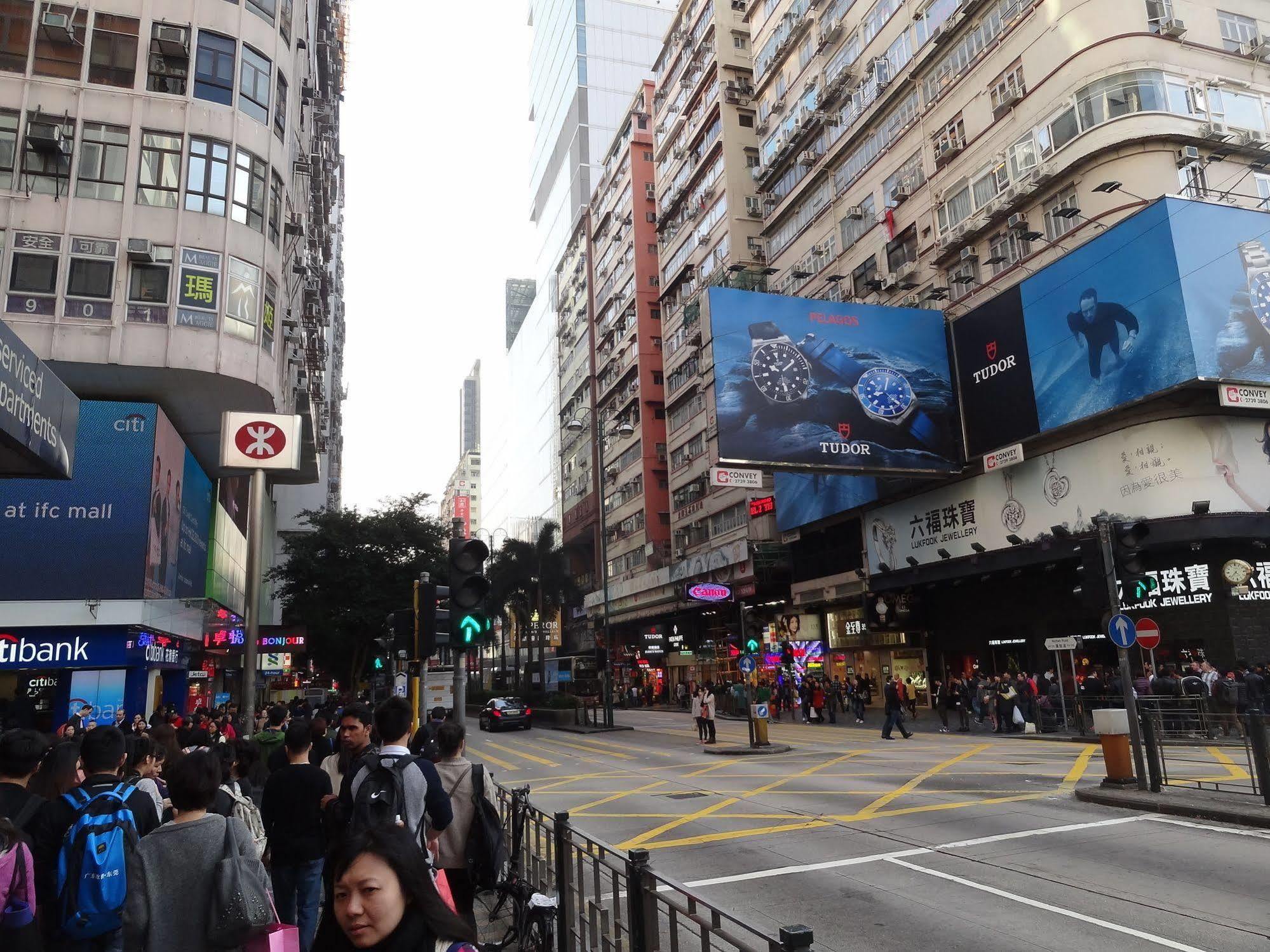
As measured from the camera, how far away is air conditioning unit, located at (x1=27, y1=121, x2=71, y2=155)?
22.0 metres

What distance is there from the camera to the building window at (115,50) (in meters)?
23.0

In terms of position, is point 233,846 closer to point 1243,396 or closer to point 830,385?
point 1243,396

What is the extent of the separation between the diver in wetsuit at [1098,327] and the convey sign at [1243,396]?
2.56 m

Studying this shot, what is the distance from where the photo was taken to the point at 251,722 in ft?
29.3

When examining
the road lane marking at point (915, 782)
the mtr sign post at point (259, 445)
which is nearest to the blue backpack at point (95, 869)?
the mtr sign post at point (259, 445)

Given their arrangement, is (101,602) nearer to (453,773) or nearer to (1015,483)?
(453,773)

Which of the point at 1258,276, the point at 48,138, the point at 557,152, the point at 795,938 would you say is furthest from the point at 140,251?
the point at 557,152

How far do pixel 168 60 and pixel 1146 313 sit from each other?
27.6m

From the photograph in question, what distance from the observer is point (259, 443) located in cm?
1049

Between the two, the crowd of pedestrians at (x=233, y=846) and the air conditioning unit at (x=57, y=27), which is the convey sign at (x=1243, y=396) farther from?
the air conditioning unit at (x=57, y=27)

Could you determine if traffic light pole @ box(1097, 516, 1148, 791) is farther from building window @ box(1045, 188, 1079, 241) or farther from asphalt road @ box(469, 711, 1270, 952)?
building window @ box(1045, 188, 1079, 241)

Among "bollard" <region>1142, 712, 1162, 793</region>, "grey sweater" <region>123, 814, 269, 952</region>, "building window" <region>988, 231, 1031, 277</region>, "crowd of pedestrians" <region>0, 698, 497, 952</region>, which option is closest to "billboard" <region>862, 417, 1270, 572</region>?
"building window" <region>988, 231, 1031, 277</region>

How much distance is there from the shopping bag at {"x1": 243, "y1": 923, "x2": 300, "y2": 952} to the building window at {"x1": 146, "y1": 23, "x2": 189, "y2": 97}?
85.0 ft

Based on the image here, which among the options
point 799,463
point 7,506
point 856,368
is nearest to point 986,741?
point 799,463
